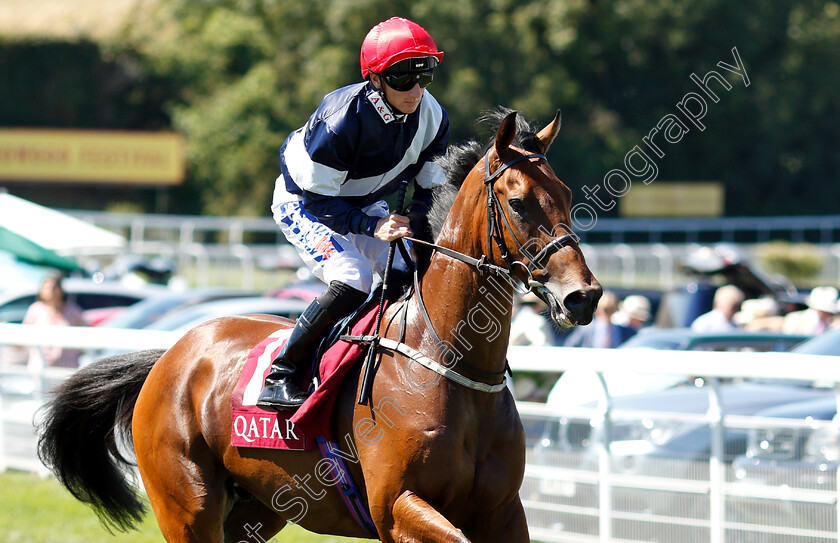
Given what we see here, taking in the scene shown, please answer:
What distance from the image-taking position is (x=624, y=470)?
5074 millimetres

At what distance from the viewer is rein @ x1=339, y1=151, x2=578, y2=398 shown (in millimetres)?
2986

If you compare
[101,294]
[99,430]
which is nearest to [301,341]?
[99,430]

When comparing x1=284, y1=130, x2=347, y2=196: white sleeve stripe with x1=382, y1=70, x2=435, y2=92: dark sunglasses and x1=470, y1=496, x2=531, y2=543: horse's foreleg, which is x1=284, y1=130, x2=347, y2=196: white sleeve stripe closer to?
x1=382, y1=70, x2=435, y2=92: dark sunglasses

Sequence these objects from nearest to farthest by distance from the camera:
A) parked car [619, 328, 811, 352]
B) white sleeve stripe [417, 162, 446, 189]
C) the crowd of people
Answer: white sleeve stripe [417, 162, 446, 189]
parked car [619, 328, 811, 352]
the crowd of people

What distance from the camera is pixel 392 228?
339 centimetres

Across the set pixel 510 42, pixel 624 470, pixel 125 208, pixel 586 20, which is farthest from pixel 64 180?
pixel 624 470

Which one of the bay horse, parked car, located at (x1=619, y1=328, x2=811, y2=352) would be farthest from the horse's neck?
parked car, located at (x1=619, y1=328, x2=811, y2=352)

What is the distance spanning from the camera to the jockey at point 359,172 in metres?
3.42

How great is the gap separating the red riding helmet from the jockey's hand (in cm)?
52

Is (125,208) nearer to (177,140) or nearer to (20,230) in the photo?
(177,140)

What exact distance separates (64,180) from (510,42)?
13595 millimetres

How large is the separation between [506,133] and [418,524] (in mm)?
1294

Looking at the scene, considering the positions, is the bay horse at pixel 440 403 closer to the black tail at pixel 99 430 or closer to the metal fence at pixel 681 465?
the black tail at pixel 99 430

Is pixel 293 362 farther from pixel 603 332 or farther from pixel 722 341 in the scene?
pixel 603 332
